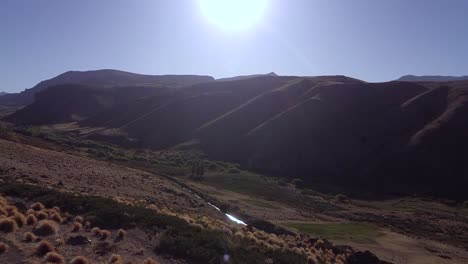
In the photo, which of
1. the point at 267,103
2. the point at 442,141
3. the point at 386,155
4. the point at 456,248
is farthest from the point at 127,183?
the point at 267,103

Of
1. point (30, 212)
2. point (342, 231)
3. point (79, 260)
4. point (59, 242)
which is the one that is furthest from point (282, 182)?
point (79, 260)

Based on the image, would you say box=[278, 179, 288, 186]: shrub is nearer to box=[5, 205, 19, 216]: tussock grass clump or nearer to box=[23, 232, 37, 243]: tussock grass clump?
box=[5, 205, 19, 216]: tussock grass clump

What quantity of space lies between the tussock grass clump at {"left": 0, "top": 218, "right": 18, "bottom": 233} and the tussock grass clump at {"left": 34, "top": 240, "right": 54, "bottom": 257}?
2789 millimetres

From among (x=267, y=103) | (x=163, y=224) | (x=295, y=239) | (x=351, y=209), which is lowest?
(x=351, y=209)

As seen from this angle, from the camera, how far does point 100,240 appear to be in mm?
20016

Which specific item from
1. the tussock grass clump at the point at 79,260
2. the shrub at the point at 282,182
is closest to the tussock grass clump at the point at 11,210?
the tussock grass clump at the point at 79,260

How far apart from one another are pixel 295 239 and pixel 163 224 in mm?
19585

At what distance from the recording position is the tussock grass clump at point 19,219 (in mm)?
20531

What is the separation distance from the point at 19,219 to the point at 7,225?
44.3 inches

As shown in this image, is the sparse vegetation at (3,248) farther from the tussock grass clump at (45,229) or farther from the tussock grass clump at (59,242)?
the tussock grass clump at (45,229)

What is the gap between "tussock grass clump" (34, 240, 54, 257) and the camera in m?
17.2

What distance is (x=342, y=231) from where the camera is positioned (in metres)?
55.3

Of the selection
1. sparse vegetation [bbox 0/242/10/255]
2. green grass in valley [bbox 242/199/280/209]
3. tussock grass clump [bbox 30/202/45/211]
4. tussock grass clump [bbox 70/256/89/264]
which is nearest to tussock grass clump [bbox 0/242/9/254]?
sparse vegetation [bbox 0/242/10/255]

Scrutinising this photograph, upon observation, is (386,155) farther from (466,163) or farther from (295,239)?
(295,239)
